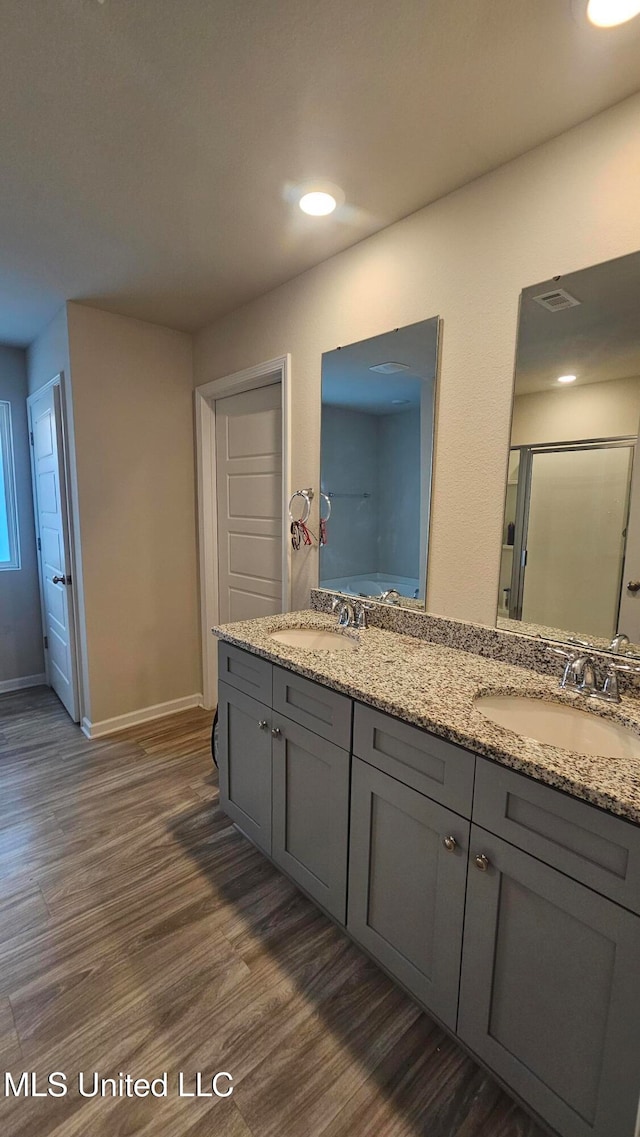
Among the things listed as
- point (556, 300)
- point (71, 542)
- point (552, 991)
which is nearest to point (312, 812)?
point (552, 991)

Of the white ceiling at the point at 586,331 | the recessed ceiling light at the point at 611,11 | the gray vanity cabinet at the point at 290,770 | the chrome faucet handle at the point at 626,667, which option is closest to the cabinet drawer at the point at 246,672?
the gray vanity cabinet at the point at 290,770

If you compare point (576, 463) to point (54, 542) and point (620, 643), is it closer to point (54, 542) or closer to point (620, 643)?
point (620, 643)

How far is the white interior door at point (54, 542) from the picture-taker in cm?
290

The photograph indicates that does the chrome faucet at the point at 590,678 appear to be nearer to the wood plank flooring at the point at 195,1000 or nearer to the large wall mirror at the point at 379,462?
the large wall mirror at the point at 379,462

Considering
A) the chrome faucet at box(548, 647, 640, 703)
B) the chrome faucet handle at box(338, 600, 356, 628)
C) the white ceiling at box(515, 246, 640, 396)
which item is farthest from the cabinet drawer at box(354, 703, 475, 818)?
the white ceiling at box(515, 246, 640, 396)

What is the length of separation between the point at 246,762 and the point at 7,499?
2.92m

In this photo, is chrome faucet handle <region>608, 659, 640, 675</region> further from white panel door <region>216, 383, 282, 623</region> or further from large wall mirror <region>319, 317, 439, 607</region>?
white panel door <region>216, 383, 282, 623</region>

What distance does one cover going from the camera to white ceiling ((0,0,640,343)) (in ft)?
3.56

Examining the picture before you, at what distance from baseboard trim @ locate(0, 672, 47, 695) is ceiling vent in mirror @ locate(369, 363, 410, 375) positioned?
344cm

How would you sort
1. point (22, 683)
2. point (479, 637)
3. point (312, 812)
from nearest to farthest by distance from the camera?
1. point (312, 812)
2. point (479, 637)
3. point (22, 683)

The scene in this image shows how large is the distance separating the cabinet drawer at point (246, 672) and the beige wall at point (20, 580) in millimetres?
2471

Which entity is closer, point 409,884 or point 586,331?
point 409,884

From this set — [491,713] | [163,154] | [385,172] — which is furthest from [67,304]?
[491,713]

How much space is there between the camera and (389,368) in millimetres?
1948
